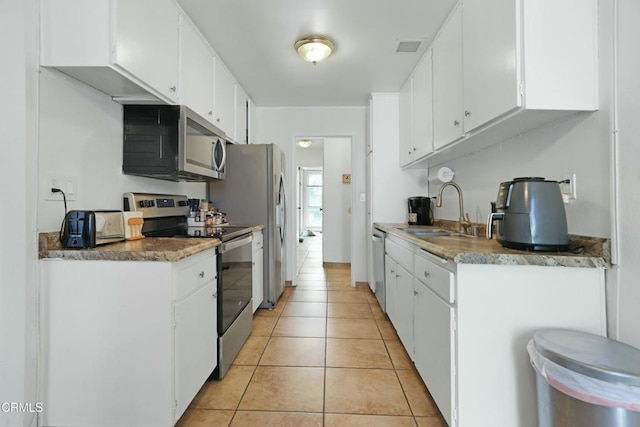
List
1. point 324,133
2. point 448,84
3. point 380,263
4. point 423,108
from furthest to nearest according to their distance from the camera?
point 324,133 < point 380,263 < point 423,108 < point 448,84

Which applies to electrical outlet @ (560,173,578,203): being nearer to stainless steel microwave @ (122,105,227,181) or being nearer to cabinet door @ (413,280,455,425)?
cabinet door @ (413,280,455,425)

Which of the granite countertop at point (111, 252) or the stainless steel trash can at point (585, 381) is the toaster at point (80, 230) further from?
the stainless steel trash can at point (585, 381)

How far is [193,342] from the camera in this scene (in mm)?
1473

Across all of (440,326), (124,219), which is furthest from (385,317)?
(124,219)

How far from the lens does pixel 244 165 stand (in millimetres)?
3041

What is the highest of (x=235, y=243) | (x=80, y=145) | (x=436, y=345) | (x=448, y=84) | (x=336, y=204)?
(x=448, y=84)

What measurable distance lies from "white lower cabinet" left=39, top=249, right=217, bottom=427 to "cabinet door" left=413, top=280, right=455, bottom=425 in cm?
120

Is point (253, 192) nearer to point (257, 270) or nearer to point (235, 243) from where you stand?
point (257, 270)

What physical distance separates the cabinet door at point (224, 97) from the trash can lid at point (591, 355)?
2595 mm

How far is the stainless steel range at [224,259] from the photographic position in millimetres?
1812

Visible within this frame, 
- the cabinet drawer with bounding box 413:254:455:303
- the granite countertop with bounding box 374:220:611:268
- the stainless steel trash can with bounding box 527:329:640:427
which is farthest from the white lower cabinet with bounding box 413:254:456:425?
the stainless steel trash can with bounding box 527:329:640:427

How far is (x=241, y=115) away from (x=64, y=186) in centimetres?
212
